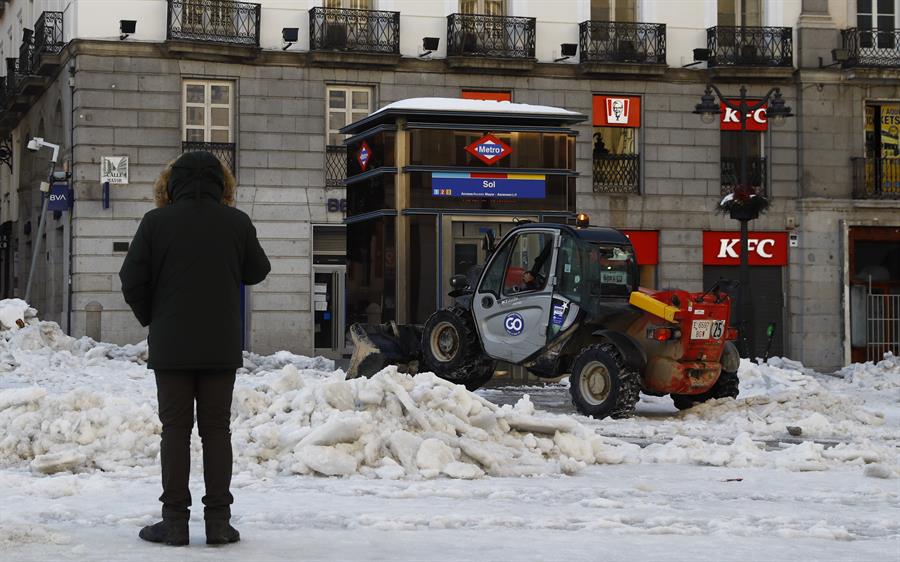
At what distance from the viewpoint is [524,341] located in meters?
16.7

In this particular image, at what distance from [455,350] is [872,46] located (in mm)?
19753

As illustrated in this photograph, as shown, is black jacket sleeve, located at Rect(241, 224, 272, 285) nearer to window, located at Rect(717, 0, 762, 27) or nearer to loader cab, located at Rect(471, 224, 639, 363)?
loader cab, located at Rect(471, 224, 639, 363)

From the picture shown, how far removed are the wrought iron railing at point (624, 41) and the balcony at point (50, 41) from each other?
11.1m

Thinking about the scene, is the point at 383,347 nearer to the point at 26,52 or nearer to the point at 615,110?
the point at 615,110

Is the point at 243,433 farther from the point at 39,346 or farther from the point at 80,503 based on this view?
the point at 39,346

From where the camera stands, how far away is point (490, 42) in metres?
31.8

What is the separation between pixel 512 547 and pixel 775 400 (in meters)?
9.56

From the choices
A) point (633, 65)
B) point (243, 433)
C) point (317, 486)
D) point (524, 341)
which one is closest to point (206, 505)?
point (317, 486)

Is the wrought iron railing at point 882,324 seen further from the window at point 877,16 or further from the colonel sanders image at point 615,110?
the colonel sanders image at point 615,110

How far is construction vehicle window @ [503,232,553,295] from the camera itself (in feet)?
54.7

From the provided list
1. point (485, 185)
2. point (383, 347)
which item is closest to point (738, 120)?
point (485, 185)

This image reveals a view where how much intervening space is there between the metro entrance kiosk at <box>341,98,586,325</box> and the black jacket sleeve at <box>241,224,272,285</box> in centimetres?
1114

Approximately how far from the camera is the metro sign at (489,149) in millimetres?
18969

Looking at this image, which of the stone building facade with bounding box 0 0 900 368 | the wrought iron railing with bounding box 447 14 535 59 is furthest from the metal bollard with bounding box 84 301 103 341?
the wrought iron railing with bounding box 447 14 535 59
